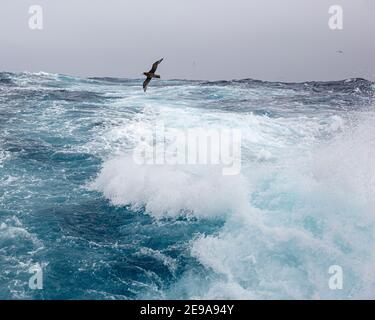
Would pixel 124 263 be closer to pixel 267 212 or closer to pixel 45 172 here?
pixel 267 212

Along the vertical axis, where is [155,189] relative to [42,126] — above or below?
below

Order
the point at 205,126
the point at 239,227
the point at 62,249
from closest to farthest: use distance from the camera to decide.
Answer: the point at 62,249 → the point at 239,227 → the point at 205,126

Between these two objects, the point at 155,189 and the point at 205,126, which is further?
the point at 205,126

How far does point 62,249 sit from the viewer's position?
490 inches

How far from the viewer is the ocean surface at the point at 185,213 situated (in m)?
11.0

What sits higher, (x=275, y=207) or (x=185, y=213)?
(x=275, y=207)

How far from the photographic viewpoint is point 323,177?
15.5 metres

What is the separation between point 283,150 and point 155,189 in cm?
741

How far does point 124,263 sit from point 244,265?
3675 mm

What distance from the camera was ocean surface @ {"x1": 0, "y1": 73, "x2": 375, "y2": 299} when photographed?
10992mm

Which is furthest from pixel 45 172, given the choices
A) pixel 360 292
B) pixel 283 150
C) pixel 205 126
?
pixel 360 292

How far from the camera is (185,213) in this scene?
14547 millimetres
